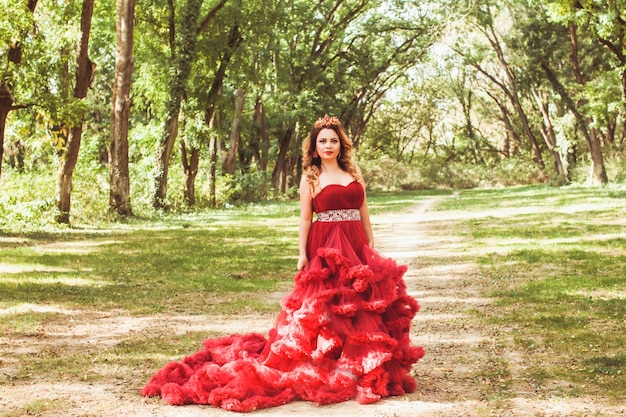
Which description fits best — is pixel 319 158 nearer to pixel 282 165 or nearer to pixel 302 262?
pixel 302 262

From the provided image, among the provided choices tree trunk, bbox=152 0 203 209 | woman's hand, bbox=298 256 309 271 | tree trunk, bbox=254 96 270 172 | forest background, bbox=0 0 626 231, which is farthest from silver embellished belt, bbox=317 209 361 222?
tree trunk, bbox=254 96 270 172

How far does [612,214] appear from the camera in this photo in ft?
74.0

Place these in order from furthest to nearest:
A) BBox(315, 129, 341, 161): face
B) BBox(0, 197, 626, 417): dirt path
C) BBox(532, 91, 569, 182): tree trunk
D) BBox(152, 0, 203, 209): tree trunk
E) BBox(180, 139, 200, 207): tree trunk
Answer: BBox(532, 91, 569, 182): tree trunk
BBox(180, 139, 200, 207): tree trunk
BBox(152, 0, 203, 209): tree trunk
BBox(315, 129, 341, 161): face
BBox(0, 197, 626, 417): dirt path

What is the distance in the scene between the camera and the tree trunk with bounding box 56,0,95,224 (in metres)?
21.4

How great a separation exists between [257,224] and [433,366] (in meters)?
18.0

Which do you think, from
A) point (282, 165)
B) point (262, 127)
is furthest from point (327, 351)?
point (282, 165)

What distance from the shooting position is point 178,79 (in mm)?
27656

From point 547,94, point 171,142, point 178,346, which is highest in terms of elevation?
point 547,94

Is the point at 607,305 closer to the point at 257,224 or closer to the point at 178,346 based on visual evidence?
the point at 178,346

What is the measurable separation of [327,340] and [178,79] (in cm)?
2286

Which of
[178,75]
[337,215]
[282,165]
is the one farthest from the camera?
[282,165]

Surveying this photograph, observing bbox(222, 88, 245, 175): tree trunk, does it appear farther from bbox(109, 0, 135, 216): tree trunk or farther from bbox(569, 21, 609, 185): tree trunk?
bbox(569, 21, 609, 185): tree trunk

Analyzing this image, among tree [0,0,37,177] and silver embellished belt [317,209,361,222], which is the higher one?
tree [0,0,37,177]

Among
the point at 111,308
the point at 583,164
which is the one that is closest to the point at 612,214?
the point at 111,308
